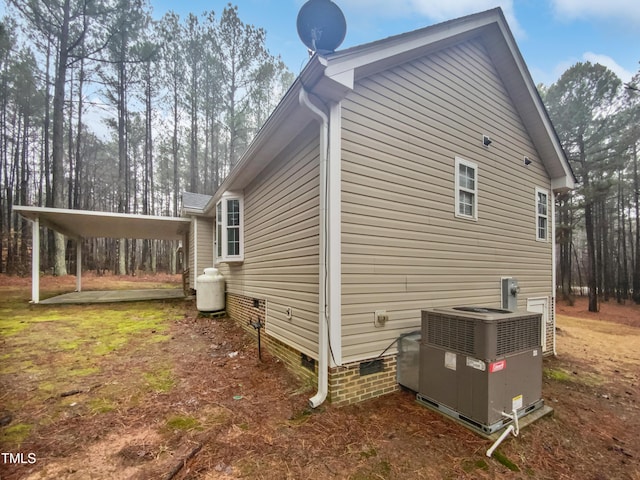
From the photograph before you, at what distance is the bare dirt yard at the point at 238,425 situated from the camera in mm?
2445

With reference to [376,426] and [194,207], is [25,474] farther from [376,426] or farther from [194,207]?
[194,207]

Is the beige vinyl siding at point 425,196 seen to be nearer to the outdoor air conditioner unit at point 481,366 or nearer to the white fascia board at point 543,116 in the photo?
the white fascia board at point 543,116

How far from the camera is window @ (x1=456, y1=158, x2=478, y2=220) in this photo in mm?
4973

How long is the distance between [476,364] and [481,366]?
0.19 feet

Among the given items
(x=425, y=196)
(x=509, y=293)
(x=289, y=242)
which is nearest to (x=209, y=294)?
(x=289, y=242)

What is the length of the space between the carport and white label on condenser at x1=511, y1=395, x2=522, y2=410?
10.5 meters

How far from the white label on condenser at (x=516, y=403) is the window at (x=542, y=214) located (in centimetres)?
480

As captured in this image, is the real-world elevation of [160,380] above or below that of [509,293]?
below

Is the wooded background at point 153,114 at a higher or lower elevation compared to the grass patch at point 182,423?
higher

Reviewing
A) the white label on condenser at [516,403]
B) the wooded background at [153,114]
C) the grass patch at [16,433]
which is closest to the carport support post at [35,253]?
the wooded background at [153,114]

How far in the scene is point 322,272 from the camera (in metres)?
3.46

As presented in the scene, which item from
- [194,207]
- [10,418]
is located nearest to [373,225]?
[10,418]

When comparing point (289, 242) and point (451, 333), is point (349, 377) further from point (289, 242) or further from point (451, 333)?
point (289, 242)

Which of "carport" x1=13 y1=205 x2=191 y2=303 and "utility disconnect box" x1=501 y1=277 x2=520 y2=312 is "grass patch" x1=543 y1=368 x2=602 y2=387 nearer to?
"utility disconnect box" x1=501 y1=277 x2=520 y2=312
